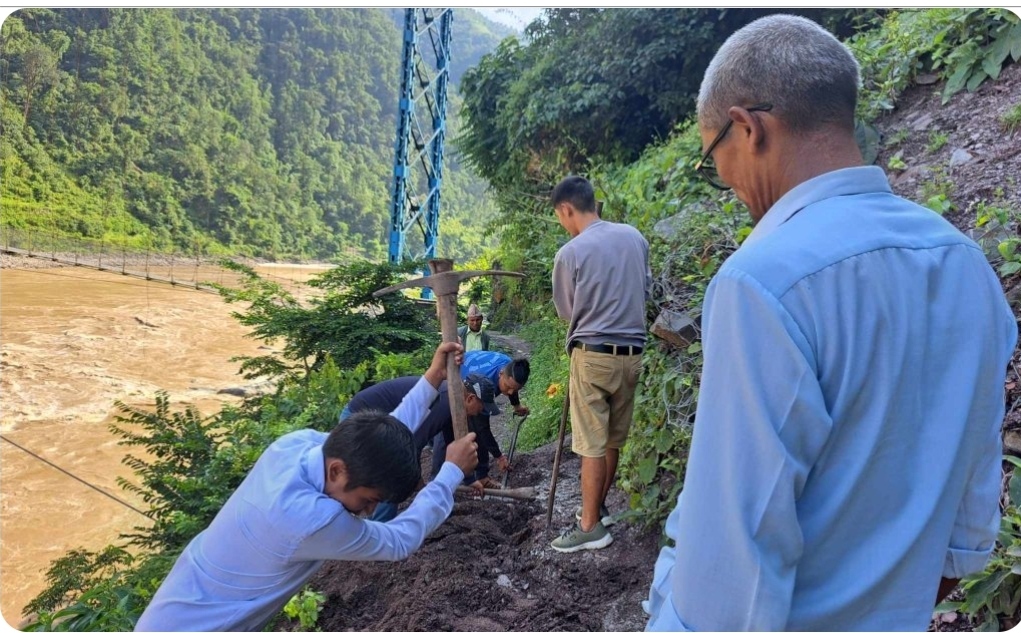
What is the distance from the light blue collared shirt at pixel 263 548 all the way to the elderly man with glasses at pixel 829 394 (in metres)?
1.31

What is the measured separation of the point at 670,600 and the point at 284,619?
3368mm

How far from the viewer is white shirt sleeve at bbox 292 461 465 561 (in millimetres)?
1977

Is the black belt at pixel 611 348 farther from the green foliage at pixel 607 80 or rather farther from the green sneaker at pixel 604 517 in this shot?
the green foliage at pixel 607 80

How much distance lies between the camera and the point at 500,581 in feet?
11.6

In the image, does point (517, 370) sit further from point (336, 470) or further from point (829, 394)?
point (829, 394)

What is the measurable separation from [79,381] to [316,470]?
21.5 meters

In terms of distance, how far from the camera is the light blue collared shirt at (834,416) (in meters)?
0.79

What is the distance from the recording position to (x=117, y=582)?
5016 mm

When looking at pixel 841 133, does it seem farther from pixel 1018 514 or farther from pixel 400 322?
pixel 400 322

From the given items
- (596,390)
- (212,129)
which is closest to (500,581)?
(596,390)

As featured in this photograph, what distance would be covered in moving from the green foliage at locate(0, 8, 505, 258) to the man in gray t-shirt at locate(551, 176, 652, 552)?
30754 mm

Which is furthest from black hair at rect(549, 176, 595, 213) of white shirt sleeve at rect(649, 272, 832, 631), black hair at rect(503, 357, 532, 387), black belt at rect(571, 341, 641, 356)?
white shirt sleeve at rect(649, 272, 832, 631)

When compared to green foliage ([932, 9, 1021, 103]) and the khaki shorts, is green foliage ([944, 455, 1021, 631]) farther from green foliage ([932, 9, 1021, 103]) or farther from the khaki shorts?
green foliage ([932, 9, 1021, 103])

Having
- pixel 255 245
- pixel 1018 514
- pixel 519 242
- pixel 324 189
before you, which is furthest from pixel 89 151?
pixel 1018 514
